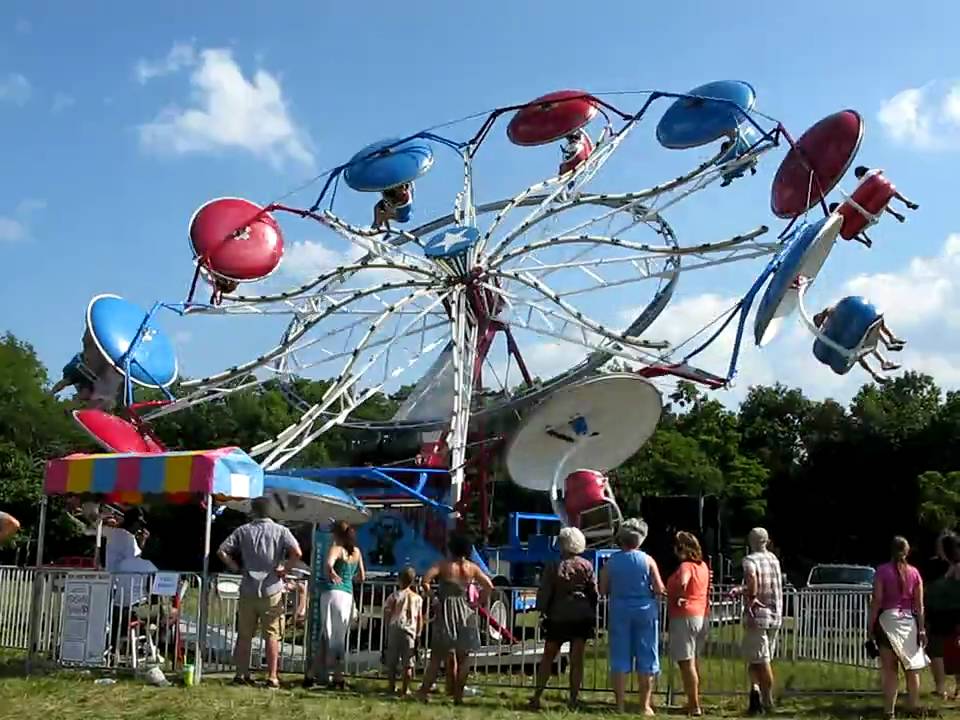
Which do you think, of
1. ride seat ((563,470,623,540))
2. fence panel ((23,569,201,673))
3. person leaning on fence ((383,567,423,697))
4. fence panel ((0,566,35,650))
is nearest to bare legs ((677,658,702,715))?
person leaning on fence ((383,567,423,697))

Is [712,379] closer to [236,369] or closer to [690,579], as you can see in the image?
[236,369]

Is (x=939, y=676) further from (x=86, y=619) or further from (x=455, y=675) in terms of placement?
(x=86, y=619)

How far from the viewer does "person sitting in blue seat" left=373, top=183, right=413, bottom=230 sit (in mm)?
22984

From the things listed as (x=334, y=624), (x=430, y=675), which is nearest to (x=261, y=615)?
(x=334, y=624)

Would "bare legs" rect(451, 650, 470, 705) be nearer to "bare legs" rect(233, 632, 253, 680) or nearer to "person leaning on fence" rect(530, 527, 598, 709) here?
"person leaning on fence" rect(530, 527, 598, 709)

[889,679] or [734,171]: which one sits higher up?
[734,171]

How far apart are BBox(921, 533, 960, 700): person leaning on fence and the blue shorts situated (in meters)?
3.27

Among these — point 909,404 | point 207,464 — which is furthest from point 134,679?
point 909,404

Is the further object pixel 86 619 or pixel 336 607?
pixel 86 619

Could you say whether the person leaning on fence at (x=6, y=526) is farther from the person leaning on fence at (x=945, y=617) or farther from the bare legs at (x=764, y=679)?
the person leaning on fence at (x=945, y=617)

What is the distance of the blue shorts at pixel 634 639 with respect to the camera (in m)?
10.6

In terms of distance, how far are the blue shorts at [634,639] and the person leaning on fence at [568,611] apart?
30cm

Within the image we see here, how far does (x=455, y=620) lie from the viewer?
10961 mm

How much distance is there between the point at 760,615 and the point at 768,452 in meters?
53.6
